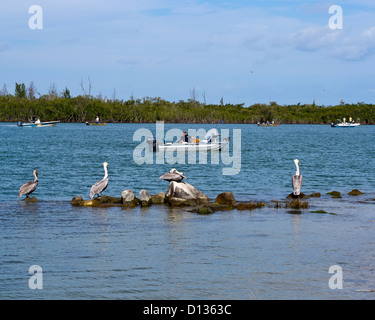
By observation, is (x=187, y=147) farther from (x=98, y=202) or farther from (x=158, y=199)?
(x=98, y=202)

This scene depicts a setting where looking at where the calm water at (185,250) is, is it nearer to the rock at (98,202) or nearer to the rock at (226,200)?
the rock at (98,202)

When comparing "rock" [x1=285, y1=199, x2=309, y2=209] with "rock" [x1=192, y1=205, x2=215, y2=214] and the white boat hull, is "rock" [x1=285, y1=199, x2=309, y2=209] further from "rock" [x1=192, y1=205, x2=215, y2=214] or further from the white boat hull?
the white boat hull

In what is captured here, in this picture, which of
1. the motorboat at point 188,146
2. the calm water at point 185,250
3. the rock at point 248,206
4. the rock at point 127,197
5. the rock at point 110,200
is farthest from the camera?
the motorboat at point 188,146

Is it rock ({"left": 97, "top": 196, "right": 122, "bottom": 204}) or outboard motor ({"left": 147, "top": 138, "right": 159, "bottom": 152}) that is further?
outboard motor ({"left": 147, "top": 138, "right": 159, "bottom": 152})

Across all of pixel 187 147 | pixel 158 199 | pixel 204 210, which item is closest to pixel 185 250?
pixel 204 210

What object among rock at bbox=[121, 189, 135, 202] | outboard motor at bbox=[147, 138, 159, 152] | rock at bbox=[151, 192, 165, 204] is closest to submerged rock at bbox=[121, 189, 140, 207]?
rock at bbox=[121, 189, 135, 202]

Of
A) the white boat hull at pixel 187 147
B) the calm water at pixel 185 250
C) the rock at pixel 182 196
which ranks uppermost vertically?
the white boat hull at pixel 187 147

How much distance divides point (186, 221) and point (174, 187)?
386cm

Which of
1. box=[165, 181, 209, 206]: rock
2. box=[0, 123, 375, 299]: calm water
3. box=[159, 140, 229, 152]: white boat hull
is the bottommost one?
box=[0, 123, 375, 299]: calm water

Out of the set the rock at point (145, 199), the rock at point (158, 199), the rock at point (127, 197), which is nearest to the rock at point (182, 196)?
the rock at point (158, 199)

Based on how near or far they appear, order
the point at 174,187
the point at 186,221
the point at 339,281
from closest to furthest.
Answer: the point at 339,281 < the point at 186,221 < the point at 174,187

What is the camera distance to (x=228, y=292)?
11.8 metres
